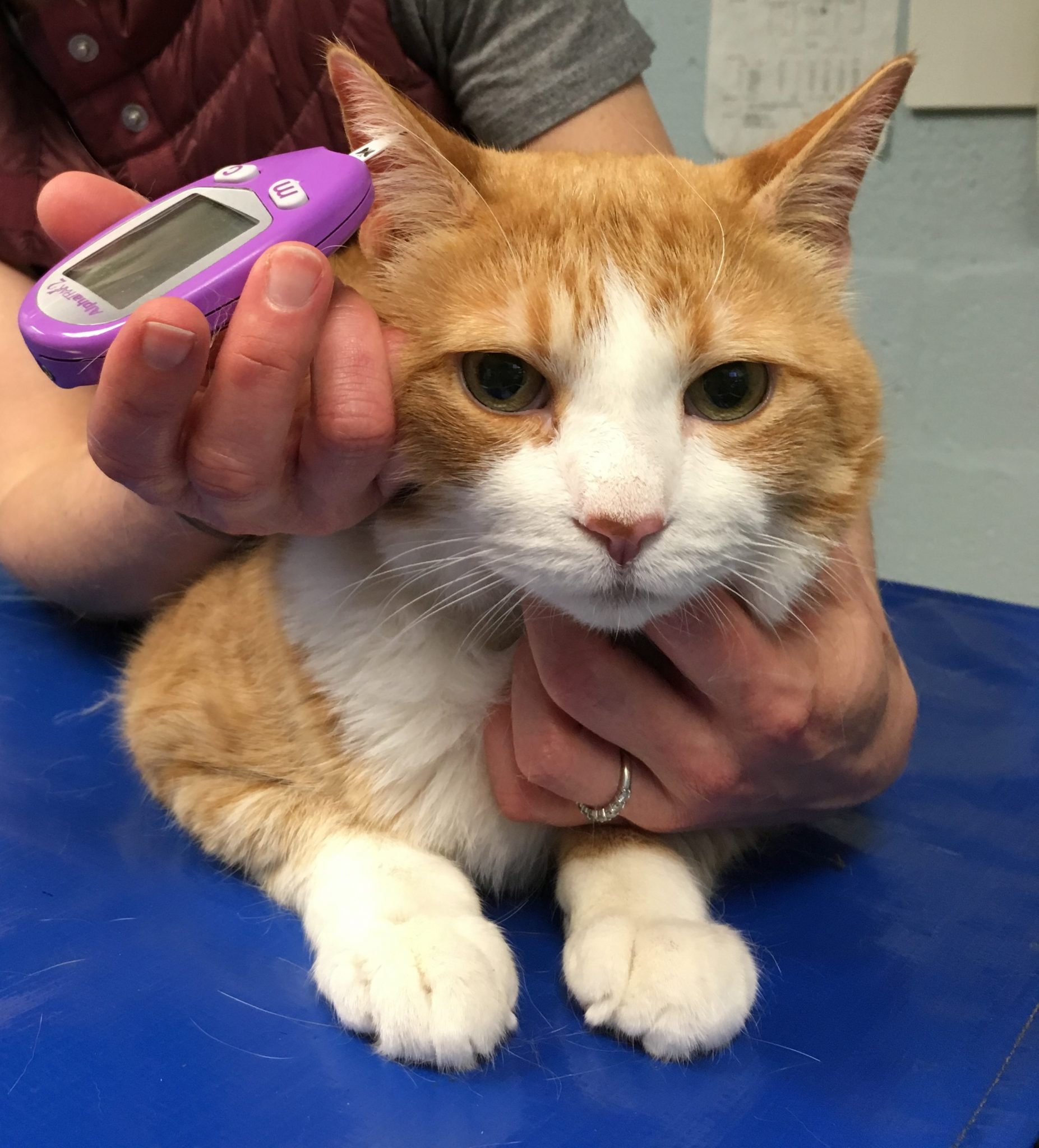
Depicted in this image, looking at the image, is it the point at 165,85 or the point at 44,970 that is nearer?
the point at 44,970

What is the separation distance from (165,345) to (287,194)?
0.60ft

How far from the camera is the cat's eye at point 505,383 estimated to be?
82 centimetres

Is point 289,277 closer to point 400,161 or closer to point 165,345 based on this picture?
point 165,345

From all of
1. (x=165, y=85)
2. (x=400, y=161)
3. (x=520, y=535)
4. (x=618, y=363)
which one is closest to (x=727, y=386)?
(x=618, y=363)

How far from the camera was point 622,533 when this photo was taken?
2.40 ft

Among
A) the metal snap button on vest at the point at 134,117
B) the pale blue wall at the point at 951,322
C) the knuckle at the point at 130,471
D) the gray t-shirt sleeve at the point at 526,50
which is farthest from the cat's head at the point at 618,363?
the pale blue wall at the point at 951,322

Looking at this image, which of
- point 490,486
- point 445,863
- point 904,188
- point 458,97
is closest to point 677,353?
point 490,486

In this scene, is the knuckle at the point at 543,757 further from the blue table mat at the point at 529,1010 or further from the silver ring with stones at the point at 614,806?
the blue table mat at the point at 529,1010

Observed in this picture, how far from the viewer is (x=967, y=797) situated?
1.28m

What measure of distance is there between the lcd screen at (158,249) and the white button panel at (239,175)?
0.08 feet

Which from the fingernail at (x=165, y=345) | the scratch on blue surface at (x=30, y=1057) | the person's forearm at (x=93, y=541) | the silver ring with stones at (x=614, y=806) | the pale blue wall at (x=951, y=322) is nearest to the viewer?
the fingernail at (x=165, y=345)

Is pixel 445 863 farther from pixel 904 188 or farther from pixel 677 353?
pixel 904 188

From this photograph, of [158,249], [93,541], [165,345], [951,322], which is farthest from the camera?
[951,322]

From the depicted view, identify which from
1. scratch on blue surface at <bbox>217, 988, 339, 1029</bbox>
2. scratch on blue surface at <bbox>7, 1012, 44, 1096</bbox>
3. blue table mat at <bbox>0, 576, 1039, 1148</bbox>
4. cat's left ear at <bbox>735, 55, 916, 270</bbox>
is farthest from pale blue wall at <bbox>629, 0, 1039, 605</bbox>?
scratch on blue surface at <bbox>7, 1012, 44, 1096</bbox>
